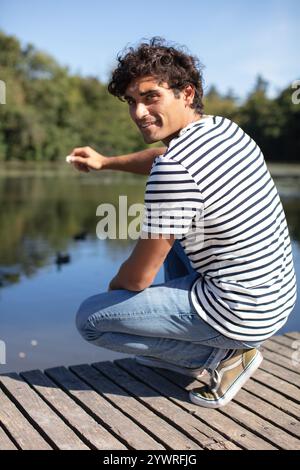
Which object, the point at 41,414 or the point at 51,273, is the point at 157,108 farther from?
the point at 51,273

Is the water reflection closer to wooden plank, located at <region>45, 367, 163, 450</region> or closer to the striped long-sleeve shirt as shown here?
wooden plank, located at <region>45, 367, 163, 450</region>

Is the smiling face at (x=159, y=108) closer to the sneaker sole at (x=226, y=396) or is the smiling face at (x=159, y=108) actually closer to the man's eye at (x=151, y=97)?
the man's eye at (x=151, y=97)

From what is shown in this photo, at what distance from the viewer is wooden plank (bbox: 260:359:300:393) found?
215cm

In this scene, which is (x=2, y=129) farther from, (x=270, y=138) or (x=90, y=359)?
(x=90, y=359)

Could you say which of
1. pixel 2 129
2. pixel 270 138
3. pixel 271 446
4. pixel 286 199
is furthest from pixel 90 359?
pixel 270 138

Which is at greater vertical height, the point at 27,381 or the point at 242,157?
the point at 242,157

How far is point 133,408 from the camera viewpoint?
74.8 inches

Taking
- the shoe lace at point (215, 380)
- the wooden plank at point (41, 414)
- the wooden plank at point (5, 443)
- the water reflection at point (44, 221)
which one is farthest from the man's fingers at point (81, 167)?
the water reflection at point (44, 221)

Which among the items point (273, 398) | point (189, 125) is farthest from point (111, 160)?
point (273, 398)

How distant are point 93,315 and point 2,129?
24550mm

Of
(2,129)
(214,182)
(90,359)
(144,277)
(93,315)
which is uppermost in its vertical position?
(2,129)

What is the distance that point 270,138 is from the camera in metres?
30.8

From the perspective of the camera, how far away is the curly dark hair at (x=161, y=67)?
1777 mm

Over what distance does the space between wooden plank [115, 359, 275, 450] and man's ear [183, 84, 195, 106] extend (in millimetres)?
927
